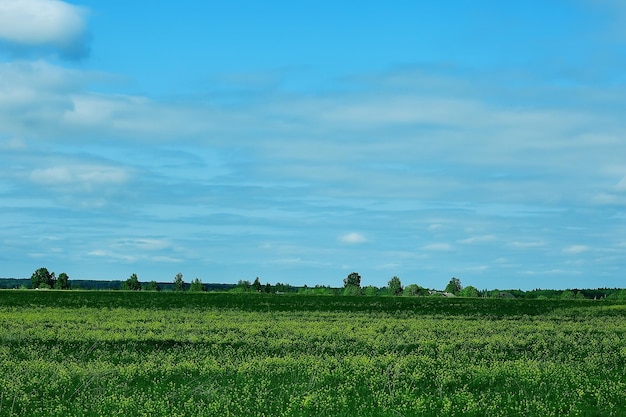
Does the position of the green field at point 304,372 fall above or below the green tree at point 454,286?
below

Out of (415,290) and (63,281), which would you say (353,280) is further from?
(63,281)

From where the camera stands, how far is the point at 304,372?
19594 mm

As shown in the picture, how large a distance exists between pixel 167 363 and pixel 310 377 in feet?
16.5

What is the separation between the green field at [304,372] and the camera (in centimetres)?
1556

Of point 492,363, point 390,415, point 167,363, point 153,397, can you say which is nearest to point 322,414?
point 390,415

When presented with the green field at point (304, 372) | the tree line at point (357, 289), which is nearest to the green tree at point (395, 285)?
the tree line at point (357, 289)

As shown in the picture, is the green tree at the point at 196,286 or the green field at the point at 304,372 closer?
the green field at the point at 304,372

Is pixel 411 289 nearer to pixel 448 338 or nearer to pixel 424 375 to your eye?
pixel 448 338

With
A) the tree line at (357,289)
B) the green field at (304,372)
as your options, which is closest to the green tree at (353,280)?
the tree line at (357,289)

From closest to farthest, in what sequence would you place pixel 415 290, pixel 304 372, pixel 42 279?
pixel 304 372 → pixel 415 290 → pixel 42 279

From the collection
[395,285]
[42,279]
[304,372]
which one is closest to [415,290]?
[395,285]

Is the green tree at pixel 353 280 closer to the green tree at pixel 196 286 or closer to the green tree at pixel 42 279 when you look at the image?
the green tree at pixel 196 286

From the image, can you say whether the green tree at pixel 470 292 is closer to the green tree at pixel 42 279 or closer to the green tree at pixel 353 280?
the green tree at pixel 353 280

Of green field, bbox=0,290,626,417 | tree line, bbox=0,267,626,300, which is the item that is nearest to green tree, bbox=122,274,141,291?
tree line, bbox=0,267,626,300
